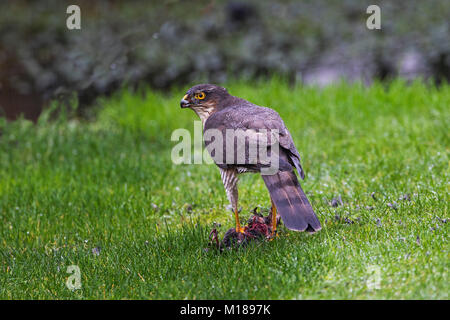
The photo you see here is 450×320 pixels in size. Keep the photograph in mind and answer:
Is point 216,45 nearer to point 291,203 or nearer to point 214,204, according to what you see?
point 214,204

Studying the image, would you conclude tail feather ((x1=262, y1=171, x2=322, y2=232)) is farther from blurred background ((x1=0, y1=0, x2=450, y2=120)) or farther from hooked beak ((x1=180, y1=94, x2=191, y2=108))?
blurred background ((x1=0, y1=0, x2=450, y2=120))

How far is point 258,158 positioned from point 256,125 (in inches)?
10.8

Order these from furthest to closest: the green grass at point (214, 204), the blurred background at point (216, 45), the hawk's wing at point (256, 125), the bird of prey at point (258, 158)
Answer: the blurred background at point (216, 45), the hawk's wing at point (256, 125), the bird of prey at point (258, 158), the green grass at point (214, 204)

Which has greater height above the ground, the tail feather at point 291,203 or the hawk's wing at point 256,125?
the hawk's wing at point 256,125

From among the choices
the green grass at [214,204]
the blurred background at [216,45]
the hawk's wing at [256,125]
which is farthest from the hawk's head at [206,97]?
the blurred background at [216,45]

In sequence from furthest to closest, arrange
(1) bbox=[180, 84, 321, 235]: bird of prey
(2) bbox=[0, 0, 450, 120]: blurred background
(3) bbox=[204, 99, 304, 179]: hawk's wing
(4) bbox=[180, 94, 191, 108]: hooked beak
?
1. (2) bbox=[0, 0, 450, 120]: blurred background
2. (4) bbox=[180, 94, 191, 108]: hooked beak
3. (3) bbox=[204, 99, 304, 179]: hawk's wing
4. (1) bbox=[180, 84, 321, 235]: bird of prey

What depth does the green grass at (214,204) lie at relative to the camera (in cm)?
336

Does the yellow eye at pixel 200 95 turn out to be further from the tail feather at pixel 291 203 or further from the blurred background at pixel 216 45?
the blurred background at pixel 216 45

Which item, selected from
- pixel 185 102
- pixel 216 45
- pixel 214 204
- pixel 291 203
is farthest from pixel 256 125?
pixel 216 45

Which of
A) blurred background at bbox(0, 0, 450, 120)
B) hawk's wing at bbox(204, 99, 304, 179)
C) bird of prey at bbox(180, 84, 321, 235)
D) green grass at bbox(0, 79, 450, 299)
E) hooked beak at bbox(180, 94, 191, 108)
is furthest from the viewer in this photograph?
blurred background at bbox(0, 0, 450, 120)

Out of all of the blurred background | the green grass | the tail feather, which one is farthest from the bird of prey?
the blurred background

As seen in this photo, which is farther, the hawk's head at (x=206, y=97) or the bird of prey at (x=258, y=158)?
the hawk's head at (x=206, y=97)

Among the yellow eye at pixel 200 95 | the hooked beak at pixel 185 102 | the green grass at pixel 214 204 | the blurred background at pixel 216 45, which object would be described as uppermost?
the blurred background at pixel 216 45

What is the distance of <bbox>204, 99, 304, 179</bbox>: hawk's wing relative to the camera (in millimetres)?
3748
